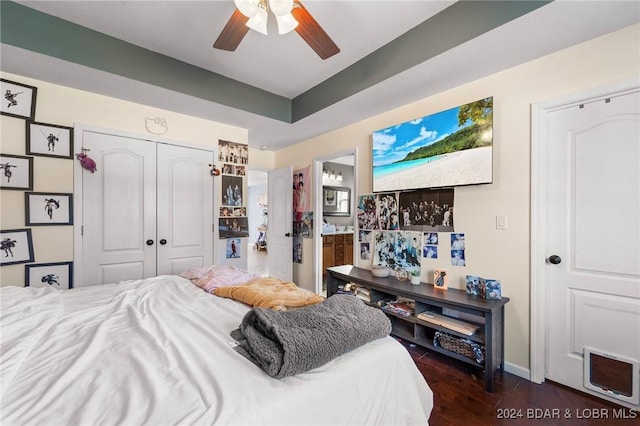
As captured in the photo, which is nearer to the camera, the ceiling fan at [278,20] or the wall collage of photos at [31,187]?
the ceiling fan at [278,20]

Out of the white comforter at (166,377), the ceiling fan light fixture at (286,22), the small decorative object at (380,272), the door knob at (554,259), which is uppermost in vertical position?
the ceiling fan light fixture at (286,22)

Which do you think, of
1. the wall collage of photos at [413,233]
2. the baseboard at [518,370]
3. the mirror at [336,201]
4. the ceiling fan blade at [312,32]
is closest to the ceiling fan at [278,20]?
the ceiling fan blade at [312,32]

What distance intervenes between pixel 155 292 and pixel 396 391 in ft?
5.27

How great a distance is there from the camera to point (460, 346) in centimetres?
209

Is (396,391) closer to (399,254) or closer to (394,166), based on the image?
(399,254)

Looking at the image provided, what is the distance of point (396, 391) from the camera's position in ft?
3.66

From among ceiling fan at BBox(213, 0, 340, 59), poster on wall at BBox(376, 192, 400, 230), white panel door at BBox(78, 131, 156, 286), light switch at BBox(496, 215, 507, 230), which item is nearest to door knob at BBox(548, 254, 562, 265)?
light switch at BBox(496, 215, 507, 230)

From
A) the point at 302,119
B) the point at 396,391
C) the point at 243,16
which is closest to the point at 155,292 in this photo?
the point at 396,391

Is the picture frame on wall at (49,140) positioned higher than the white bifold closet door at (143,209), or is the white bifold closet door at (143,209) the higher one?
the picture frame on wall at (49,140)

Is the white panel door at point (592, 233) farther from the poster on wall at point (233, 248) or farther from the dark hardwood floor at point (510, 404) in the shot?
the poster on wall at point (233, 248)

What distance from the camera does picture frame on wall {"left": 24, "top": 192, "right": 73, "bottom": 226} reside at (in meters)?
2.27

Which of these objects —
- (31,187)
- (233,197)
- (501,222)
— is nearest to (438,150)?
(501,222)

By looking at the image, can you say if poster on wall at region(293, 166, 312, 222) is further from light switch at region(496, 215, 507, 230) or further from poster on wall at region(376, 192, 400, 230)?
light switch at region(496, 215, 507, 230)

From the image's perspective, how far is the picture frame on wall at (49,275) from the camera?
2.27 m
